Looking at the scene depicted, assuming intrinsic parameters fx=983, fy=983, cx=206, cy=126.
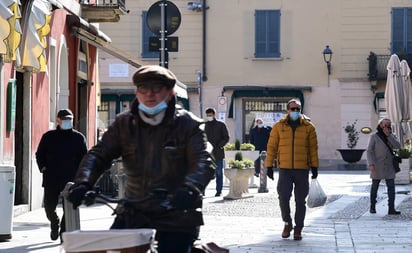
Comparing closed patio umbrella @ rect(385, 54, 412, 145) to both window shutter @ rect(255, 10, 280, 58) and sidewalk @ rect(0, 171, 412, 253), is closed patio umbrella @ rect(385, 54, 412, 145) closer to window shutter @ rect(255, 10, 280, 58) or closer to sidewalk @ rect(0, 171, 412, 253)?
sidewalk @ rect(0, 171, 412, 253)

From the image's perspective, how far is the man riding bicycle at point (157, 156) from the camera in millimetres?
5438

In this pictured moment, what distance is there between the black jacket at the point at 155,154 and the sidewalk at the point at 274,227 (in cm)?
561

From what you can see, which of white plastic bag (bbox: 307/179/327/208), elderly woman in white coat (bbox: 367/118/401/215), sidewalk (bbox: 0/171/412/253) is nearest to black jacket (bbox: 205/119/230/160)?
sidewalk (bbox: 0/171/412/253)

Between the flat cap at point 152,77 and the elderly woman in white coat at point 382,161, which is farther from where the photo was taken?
the elderly woman in white coat at point 382,161

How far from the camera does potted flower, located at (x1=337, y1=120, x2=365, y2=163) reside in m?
36.8

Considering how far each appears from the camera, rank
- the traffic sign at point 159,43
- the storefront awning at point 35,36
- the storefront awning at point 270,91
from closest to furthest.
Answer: the traffic sign at point 159,43
the storefront awning at point 35,36
the storefront awning at point 270,91

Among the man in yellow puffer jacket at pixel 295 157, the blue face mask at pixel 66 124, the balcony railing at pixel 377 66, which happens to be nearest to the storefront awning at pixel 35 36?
the blue face mask at pixel 66 124

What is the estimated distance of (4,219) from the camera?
1161 centimetres

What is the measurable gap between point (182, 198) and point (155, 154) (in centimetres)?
50

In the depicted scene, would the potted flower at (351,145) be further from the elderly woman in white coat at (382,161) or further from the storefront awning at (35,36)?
the storefront awning at (35,36)

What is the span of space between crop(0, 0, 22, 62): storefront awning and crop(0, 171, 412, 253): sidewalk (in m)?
2.37

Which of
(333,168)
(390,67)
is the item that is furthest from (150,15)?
(333,168)

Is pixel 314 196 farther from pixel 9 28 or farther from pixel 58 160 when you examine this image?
pixel 9 28

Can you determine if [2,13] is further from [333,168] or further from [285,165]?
[333,168]
